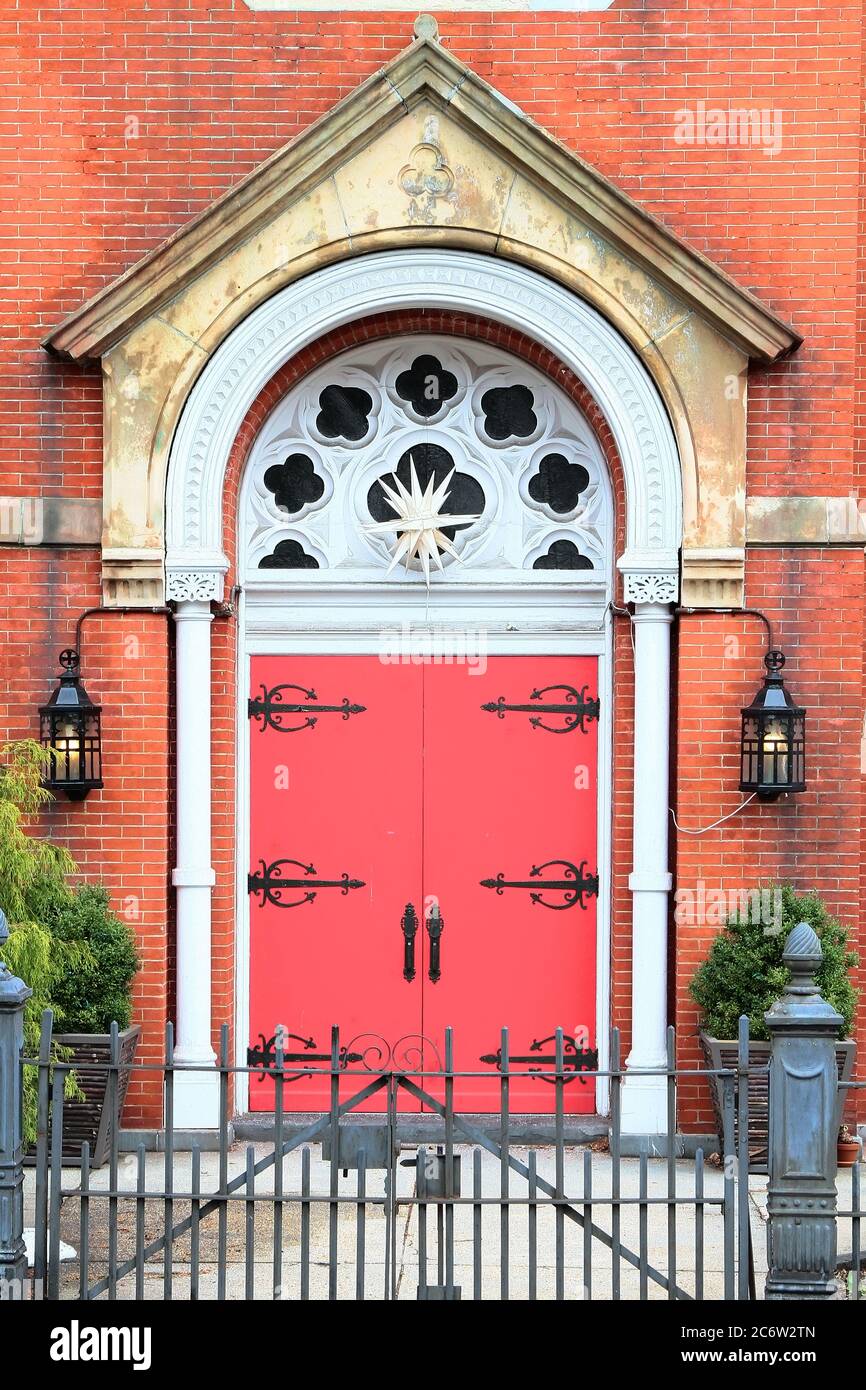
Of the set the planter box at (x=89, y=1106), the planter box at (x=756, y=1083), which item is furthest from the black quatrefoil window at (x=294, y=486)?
the planter box at (x=756, y=1083)

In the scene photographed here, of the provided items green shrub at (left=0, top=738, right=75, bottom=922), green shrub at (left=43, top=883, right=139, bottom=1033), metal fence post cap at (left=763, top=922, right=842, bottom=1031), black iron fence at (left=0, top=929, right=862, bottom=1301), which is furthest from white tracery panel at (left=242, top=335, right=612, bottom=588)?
metal fence post cap at (left=763, top=922, right=842, bottom=1031)

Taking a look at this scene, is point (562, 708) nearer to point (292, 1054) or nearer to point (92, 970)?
point (292, 1054)

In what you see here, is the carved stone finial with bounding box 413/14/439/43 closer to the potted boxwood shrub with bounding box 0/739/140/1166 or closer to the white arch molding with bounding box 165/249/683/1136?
the white arch molding with bounding box 165/249/683/1136

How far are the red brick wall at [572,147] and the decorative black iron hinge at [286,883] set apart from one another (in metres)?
0.65

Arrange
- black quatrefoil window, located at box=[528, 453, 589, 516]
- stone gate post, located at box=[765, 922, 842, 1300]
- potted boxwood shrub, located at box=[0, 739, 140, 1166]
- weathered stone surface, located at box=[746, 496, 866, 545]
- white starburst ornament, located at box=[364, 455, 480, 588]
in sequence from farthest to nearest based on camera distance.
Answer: black quatrefoil window, located at box=[528, 453, 589, 516], white starburst ornament, located at box=[364, 455, 480, 588], weathered stone surface, located at box=[746, 496, 866, 545], potted boxwood shrub, located at box=[0, 739, 140, 1166], stone gate post, located at box=[765, 922, 842, 1300]

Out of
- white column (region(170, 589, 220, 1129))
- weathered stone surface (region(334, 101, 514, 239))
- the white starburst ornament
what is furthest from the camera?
the white starburst ornament

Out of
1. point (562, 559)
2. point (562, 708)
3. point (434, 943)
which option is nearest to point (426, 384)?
point (562, 559)

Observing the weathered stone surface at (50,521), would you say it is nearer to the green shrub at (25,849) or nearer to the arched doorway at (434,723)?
the arched doorway at (434,723)

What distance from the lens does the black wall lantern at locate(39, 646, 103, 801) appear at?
869 centimetres

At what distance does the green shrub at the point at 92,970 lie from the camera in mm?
8539

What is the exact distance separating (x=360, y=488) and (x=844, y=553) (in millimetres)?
2721

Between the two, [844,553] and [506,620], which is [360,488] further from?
[844,553]

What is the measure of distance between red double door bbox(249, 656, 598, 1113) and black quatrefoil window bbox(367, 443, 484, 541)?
893 millimetres
